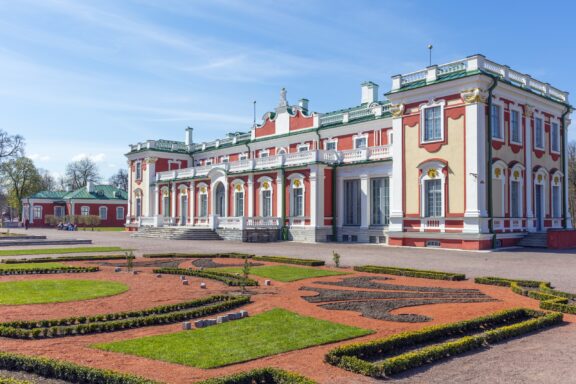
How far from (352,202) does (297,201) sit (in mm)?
3890

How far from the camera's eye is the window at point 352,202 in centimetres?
3450

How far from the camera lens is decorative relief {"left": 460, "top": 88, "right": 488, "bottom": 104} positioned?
2702 centimetres

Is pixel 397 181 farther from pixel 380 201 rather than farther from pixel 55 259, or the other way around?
pixel 55 259

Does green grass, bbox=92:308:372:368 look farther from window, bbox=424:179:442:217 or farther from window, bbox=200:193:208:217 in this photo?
window, bbox=200:193:208:217

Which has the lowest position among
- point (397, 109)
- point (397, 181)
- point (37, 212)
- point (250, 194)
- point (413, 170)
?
point (37, 212)

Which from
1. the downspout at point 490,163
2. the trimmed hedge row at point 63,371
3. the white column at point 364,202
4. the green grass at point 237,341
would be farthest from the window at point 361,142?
the trimmed hedge row at point 63,371

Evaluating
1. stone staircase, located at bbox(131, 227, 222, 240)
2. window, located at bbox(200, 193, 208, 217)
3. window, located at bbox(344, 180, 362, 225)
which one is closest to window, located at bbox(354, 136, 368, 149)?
window, located at bbox(344, 180, 362, 225)

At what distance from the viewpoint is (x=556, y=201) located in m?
33.4

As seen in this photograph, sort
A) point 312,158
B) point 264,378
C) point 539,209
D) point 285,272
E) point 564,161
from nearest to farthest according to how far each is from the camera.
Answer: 1. point 264,378
2. point 285,272
3. point 539,209
4. point 564,161
5. point 312,158

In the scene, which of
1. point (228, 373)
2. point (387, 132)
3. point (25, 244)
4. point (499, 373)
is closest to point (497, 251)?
point (387, 132)

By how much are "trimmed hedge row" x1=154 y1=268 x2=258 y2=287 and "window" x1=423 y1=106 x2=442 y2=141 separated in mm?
17324

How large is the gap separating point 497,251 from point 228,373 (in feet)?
73.7

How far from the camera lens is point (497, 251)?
1019 inches

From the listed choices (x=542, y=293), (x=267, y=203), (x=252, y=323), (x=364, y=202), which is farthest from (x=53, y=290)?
(x=267, y=203)
